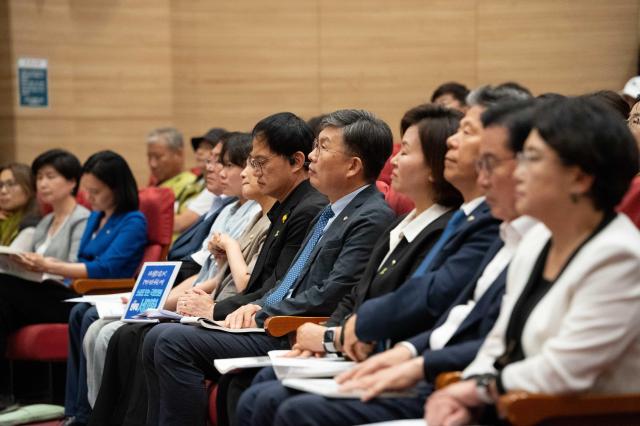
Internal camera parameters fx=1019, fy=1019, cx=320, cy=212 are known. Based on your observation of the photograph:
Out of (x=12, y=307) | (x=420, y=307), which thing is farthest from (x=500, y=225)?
(x=12, y=307)

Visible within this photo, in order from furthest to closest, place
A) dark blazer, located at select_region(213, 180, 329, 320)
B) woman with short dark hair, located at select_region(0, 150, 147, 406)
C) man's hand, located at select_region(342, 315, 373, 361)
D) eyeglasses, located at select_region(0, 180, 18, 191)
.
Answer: eyeglasses, located at select_region(0, 180, 18, 191)
woman with short dark hair, located at select_region(0, 150, 147, 406)
dark blazer, located at select_region(213, 180, 329, 320)
man's hand, located at select_region(342, 315, 373, 361)

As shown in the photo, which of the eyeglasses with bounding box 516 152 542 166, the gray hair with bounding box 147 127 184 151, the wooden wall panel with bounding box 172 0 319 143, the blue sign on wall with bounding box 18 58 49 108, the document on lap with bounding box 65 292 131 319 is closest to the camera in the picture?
the eyeglasses with bounding box 516 152 542 166

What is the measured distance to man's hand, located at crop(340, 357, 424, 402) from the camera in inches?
103

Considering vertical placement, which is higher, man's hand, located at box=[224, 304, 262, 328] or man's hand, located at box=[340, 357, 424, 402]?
man's hand, located at box=[340, 357, 424, 402]

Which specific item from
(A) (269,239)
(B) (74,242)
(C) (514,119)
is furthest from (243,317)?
(B) (74,242)

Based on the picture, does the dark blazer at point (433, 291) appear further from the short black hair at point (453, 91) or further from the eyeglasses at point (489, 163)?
the short black hair at point (453, 91)

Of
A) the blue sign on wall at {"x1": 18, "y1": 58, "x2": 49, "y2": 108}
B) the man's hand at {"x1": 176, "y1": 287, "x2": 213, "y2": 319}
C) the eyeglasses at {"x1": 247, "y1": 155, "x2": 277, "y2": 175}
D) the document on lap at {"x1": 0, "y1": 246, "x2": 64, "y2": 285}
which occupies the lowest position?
the document on lap at {"x1": 0, "y1": 246, "x2": 64, "y2": 285}

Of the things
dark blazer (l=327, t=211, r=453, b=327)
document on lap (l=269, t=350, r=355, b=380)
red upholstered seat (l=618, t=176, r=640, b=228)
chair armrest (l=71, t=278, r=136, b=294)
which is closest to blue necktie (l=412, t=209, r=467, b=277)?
dark blazer (l=327, t=211, r=453, b=327)

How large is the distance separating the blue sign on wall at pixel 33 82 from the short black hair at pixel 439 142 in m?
5.46

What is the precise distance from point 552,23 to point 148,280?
453cm

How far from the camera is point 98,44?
26.8ft

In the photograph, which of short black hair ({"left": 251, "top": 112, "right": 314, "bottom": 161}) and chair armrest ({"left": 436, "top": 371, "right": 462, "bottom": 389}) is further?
short black hair ({"left": 251, "top": 112, "right": 314, "bottom": 161})

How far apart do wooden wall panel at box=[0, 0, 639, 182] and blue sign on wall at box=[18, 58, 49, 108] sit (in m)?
0.05

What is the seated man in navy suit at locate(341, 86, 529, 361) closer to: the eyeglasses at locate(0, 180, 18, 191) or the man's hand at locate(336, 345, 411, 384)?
the man's hand at locate(336, 345, 411, 384)
